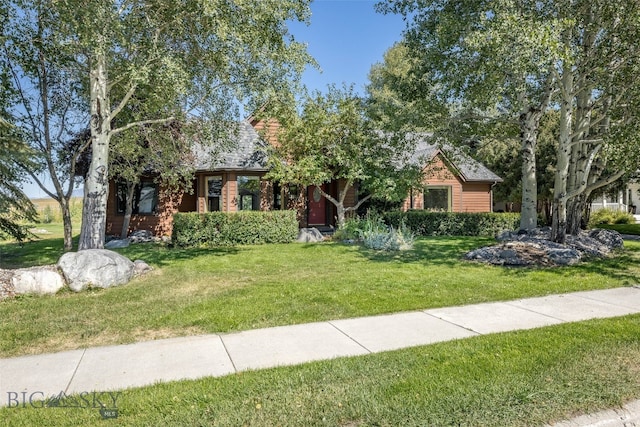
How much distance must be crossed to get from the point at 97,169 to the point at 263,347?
268 inches

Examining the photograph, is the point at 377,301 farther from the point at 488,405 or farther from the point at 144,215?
the point at 144,215

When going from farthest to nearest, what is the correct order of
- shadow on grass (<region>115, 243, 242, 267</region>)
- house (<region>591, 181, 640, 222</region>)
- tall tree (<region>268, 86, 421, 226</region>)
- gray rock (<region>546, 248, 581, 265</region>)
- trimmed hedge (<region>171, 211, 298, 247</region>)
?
house (<region>591, 181, 640, 222</region>), tall tree (<region>268, 86, 421, 226</region>), trimmed hedge (<region>171, 211, 298, 247</region>), shadow on grass (<region>115, 243, 242, 267</region>), gray rock (<region>546, 248, 581, 265</region>)

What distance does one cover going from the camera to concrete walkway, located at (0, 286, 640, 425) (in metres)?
3.68

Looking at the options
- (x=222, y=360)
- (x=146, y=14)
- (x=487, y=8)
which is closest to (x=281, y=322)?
(x=222, y=360)

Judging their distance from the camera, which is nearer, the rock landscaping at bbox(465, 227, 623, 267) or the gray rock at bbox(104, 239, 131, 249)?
the rock landscaping at bbox(465, 227, 623, 267)

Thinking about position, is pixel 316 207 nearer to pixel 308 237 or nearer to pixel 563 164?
pixel 308 237

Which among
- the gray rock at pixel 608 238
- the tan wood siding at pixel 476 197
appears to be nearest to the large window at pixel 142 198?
the tan wood siding at pixel 476 197

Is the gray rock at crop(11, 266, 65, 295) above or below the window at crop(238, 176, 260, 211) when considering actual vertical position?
below

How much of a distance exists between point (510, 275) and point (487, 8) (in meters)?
6.46

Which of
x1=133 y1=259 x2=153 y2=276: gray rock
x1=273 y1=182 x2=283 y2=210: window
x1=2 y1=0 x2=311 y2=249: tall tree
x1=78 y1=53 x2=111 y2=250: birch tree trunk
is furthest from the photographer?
x1=273 y1=182 x2=283 y2=210: window

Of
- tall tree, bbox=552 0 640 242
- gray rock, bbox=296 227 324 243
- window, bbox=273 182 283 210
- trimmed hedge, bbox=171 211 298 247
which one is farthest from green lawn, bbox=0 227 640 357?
window, bbox=273 182 283 210

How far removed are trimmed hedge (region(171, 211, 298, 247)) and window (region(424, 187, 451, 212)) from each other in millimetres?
10178

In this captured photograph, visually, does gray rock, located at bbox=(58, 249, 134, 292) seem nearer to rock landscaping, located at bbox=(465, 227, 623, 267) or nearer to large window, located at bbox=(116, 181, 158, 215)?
rock landscaping, located at bbox=(465, 227, 623, 267)

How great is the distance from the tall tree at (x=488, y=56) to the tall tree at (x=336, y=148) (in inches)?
123
